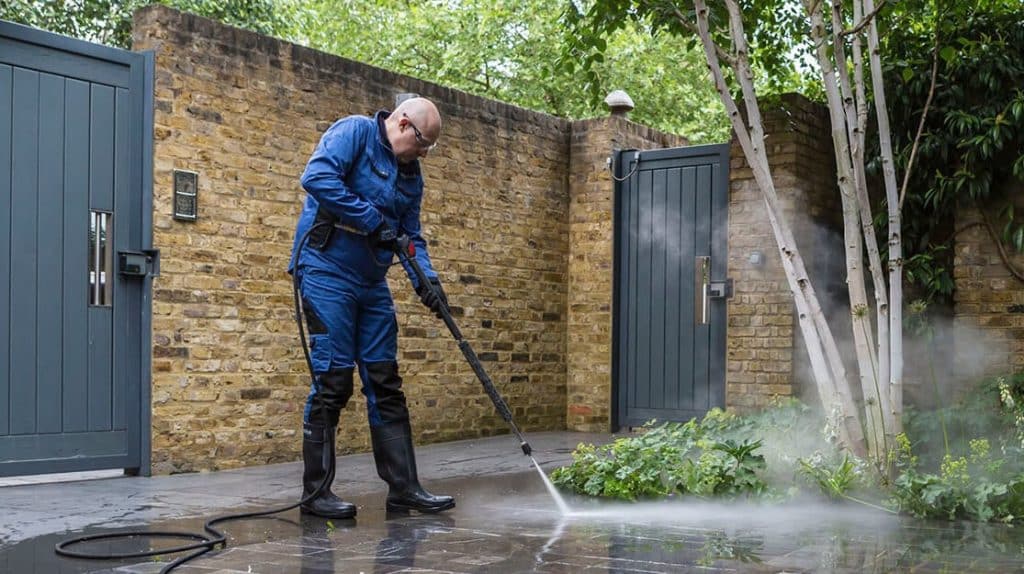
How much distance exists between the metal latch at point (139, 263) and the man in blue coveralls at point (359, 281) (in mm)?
1769

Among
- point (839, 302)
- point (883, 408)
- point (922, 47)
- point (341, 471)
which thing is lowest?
point (341, 471)

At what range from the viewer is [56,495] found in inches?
217

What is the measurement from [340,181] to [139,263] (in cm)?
211

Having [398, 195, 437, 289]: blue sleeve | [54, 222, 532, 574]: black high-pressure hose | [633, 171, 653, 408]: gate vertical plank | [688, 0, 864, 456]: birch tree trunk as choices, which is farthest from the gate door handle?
[54, 222, 532, 574]: black high-pressure hose

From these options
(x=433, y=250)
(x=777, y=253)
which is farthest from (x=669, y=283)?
(x=433, y=250)

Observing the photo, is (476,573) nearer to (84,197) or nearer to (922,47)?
(84,197)

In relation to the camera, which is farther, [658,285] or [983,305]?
[658,285]

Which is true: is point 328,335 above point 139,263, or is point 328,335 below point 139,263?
below

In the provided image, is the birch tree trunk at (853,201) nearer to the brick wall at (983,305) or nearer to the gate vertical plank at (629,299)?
the brick wall at (983,305)

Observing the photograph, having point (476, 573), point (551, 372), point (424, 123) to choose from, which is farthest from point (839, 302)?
point (476, 573)

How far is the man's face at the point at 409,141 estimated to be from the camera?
495 centimetres

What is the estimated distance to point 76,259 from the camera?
6.15 meters

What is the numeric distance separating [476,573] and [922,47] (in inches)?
225

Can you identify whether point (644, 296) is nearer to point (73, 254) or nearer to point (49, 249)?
point (73, 254)
